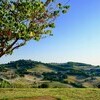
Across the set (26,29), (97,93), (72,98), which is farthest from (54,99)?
(26,29)

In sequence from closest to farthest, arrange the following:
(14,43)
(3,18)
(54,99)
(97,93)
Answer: (3,18)
(14,43)
(54,99)
(97,93)

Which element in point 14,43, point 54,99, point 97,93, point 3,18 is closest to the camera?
point 3,18

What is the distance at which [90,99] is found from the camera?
131ft

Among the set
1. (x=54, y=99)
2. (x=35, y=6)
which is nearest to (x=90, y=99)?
(x=54, y=99)

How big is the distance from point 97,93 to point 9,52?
1687 cm

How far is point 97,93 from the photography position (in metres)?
44.8

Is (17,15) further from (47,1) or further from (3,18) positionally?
(47,1)

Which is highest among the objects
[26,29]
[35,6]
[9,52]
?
[35,6]

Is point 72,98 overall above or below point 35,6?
below

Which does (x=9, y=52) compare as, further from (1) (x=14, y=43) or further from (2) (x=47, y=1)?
(2) (x=47, y=1)

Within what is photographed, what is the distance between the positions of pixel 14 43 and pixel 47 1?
234 inches

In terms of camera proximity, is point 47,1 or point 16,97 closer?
point 47,1

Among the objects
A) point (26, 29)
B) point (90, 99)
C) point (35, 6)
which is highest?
point (35, 6)

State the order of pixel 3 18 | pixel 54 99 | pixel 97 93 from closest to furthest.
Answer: pixel 3 18 < pixel 54 99 < pixel 97 93
